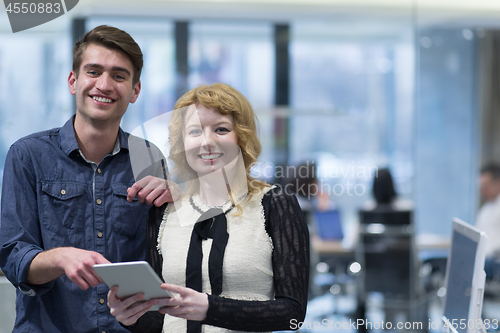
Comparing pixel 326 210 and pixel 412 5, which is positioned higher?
pixel 412 5

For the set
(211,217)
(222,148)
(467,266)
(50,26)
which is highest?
(50,26)

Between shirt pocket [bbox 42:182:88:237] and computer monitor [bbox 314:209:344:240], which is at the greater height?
shirt pocket [bbox 42:182:88:237]

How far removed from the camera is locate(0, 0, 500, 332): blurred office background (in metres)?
4.05

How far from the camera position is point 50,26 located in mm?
2311

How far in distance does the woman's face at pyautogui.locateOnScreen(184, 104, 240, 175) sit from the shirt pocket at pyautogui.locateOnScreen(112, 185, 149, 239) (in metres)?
0.28

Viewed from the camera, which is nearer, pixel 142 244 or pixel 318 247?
pixel 142 244

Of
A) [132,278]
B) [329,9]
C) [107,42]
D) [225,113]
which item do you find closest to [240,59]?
[329,9]

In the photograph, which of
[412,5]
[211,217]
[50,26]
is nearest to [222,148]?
[211,217]

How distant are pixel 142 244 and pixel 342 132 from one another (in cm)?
300

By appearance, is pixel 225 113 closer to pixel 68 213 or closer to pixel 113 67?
pixel 113 67

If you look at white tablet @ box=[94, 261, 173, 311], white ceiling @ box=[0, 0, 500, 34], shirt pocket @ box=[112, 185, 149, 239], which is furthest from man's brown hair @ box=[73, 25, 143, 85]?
white ceiling @ box=[0, 0, 500, 34]

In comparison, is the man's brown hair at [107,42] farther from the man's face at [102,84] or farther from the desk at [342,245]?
the desk at [342,245]

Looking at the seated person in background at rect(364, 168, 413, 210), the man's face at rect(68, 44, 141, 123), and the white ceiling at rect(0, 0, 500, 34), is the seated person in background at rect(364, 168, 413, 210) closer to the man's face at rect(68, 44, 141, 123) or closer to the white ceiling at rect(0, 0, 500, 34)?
the white ceiling at rect(0, 0, 500, 34)

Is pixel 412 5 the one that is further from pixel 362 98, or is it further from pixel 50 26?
pixel 50 26
